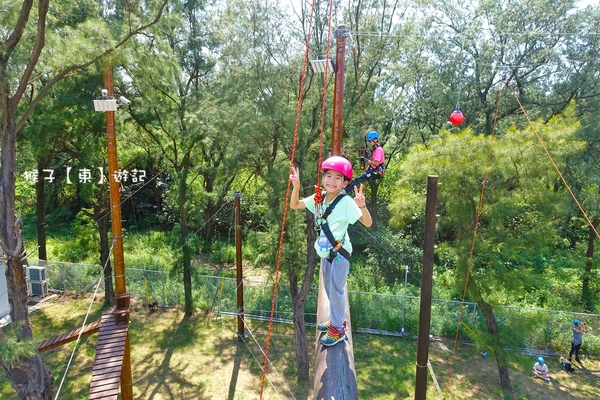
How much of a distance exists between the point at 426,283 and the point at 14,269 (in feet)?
22.0

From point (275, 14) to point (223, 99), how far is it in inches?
88.6

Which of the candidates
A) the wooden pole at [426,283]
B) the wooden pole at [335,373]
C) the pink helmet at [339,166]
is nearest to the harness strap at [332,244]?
the pink helmet at [339,166]

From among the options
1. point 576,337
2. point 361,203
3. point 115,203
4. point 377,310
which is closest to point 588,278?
point 576,337

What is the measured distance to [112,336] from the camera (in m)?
6.01

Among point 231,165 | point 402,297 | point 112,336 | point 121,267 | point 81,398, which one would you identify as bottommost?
point 81,398

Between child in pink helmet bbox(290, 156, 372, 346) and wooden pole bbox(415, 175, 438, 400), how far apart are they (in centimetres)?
176

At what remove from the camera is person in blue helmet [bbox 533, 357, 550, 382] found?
938 cm

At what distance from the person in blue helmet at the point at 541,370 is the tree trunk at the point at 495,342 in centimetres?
95

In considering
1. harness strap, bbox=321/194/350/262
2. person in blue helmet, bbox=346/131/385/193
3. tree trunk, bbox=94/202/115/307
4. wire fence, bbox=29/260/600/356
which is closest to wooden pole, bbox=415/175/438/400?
person in blue helmet, bbox=346/131/385/193

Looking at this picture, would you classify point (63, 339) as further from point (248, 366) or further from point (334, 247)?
point (334, 247)

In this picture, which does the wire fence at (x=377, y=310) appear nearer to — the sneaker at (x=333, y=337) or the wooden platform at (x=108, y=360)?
the wooden platform at (x=108, y=360)

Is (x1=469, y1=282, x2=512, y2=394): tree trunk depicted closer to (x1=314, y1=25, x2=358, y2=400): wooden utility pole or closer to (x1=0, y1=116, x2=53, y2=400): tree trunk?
(x1=314, y1=25, x2=358, y2=400): wooden utility pole

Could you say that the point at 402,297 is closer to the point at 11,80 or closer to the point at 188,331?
the point at 188,331

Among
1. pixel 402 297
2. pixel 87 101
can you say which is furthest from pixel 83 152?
pixel 402 297
